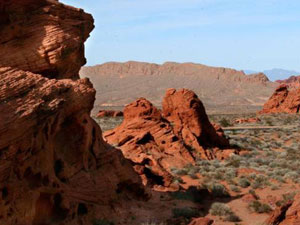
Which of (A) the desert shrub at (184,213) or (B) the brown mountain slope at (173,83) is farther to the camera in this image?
(B) the brown mountain slope at (173,83)

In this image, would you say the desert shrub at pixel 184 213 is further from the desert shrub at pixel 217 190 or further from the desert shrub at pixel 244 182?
the desert shrub at pixel 244 182

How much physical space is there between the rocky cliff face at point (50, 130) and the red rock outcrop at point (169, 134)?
23.9 feet

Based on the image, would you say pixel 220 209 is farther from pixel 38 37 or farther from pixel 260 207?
pixel 38 37

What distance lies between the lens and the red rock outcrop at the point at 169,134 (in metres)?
21.2

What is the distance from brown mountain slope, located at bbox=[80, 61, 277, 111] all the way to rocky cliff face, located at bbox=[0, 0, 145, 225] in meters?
111

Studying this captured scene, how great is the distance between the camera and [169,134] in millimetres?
22859

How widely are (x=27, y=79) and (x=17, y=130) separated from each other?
135 cm

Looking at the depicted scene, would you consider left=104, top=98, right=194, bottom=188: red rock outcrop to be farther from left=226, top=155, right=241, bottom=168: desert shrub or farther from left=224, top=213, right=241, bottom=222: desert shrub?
left=224, top=213, right=241, bottom=222: desert shrub

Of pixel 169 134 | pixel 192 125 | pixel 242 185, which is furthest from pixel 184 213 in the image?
pixel 192 125

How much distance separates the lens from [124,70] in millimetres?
168875

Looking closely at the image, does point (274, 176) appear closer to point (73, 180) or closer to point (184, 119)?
point (184, 119)

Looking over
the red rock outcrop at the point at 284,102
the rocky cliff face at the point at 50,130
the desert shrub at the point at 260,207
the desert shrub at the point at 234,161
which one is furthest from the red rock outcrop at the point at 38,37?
the red rock outcrop at the point at 284,102

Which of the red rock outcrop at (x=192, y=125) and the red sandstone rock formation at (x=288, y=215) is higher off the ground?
the red sandstone rock formation at (x=288, y=215)

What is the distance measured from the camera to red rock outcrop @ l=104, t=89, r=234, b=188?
21219mm
